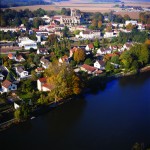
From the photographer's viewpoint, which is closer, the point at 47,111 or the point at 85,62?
the point at 47,111

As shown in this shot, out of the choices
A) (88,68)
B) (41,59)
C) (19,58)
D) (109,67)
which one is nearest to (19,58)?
(19,58)

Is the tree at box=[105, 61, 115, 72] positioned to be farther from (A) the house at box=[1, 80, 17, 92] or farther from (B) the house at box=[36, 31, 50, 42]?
(B) the house at box=[36, 31, 50, 42]

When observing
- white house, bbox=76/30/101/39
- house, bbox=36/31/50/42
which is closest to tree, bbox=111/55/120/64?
house, bbox=36/31/50/42

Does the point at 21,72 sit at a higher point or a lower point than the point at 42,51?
lower

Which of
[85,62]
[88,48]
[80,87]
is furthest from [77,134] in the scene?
[88,48]

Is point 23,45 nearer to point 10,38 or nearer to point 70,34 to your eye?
point 10,38

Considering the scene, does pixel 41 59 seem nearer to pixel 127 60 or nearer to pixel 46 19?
pixel 127 60
